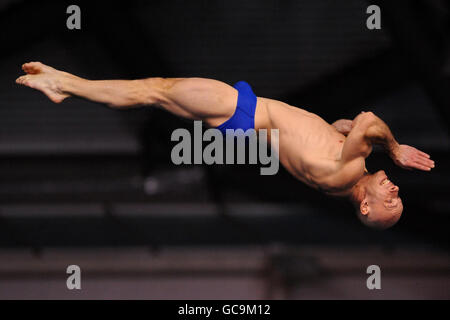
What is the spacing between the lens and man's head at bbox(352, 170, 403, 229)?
4.34m

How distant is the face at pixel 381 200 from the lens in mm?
4332

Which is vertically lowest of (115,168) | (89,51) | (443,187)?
(443,187)

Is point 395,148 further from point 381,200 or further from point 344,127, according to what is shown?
point 344,127

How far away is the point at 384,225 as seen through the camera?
4.42m

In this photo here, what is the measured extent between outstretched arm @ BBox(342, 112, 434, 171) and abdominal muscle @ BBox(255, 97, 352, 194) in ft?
0.52

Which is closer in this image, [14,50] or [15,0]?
[15,0]

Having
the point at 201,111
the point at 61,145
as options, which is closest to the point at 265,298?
the point at 61,145

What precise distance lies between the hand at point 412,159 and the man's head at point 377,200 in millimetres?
202

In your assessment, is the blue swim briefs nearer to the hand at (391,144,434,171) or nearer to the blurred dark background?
the hand at (391,144,434,171)

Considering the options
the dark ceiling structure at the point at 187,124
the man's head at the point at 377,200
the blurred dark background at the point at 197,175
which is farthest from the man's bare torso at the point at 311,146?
the blurred dark background at the point at 197,175

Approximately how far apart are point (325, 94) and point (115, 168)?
8.36 feet

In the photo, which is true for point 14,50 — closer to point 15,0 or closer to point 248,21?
point 15,0

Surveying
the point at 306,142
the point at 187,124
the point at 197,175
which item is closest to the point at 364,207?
the point at 306,142

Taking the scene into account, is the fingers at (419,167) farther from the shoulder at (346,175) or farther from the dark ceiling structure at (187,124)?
the dark ceiling structure at (187,124)
